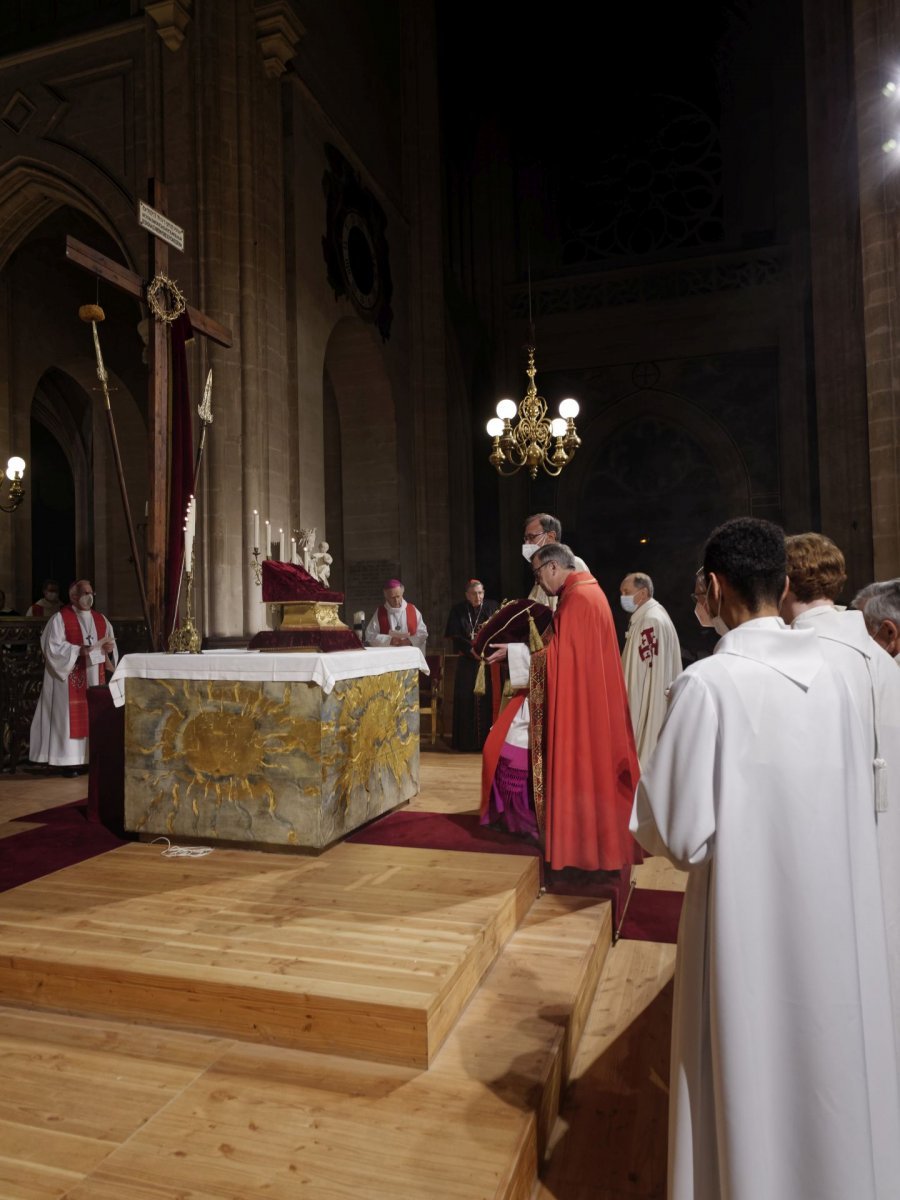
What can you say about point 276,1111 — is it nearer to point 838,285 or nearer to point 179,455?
point 179,455

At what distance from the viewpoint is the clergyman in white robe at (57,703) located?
7375 mm

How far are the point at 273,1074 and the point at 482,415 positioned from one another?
14.8 metres

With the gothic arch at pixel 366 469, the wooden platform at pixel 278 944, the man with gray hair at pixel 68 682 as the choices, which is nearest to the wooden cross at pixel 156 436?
the wooden platform at pixel 278 944

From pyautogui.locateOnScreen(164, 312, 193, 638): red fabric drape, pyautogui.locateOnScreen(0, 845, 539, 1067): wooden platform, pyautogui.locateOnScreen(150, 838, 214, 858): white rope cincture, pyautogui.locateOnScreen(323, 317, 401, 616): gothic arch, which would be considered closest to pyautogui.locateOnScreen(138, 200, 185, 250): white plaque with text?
pyautogui.locateOnScreen(164, 312, 193, 638): red fabric drape

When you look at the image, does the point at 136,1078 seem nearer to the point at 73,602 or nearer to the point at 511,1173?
the point at 511,1173

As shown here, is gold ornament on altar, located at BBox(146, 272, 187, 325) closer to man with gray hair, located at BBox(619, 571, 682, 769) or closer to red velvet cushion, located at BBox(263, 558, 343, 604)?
red velvet cushion, located at BBox(263, 558, 343, 604)

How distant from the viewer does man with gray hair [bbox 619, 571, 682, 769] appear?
6.65 metres

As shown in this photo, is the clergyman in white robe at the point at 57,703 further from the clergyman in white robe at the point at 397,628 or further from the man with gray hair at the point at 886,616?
the man with gray hair at the point at 886,616

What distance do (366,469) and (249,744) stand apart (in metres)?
8.18

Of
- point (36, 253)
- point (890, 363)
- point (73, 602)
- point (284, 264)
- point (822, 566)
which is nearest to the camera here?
point (822, 566)

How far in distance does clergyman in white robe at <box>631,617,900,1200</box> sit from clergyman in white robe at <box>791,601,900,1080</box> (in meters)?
0.38

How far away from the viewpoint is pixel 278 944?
117 inches

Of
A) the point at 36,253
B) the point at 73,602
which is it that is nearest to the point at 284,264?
the point at 73,602

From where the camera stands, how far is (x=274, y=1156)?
2.05 meters
